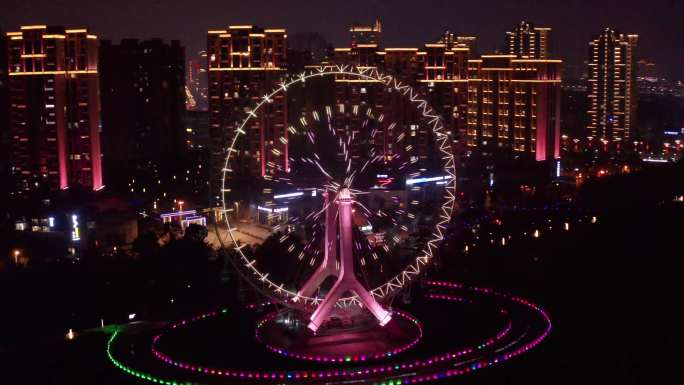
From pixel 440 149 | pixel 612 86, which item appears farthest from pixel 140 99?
pixel 440 149

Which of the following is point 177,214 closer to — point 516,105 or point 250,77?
point 250,77

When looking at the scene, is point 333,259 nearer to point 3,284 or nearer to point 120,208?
point 3,284

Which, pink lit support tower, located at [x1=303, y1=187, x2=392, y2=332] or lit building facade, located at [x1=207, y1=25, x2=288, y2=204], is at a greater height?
lit building facade, located at [x1=207, y1=25, x2=288, y2=204]

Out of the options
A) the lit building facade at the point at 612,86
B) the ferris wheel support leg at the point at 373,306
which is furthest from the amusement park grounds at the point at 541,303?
the lit building facade at the point at 612,86

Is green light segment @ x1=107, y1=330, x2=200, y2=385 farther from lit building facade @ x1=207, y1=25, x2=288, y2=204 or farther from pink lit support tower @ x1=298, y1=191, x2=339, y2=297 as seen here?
lit building facade @ x1=207, y1=25, x2=288, y2=204

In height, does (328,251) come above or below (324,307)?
above

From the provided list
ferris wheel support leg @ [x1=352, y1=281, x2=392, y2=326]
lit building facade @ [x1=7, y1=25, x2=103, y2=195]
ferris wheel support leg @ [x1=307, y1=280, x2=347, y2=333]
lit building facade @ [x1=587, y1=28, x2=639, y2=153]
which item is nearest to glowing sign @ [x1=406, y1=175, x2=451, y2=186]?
lit building facade @ [x1=7, y1=25, x2=103, y2=195]

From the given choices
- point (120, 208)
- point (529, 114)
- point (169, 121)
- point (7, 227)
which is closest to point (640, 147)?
point (529, 114)
